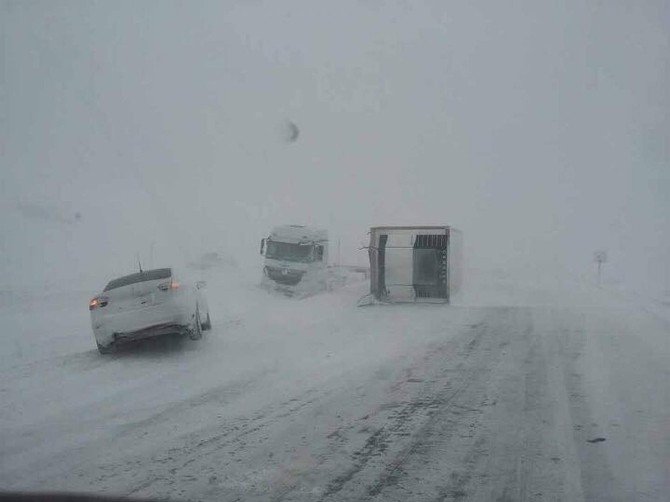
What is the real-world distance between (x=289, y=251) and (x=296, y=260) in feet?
1.78

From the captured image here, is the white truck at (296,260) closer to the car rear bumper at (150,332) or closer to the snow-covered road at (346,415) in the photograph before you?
the snow-covered road at (346,415)

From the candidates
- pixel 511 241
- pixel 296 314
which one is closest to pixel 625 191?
pixel 511 241

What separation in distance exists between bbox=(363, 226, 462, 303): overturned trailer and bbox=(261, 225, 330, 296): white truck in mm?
3561

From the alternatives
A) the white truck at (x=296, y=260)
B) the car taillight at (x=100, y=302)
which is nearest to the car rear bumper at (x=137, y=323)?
the car taillight at (x=100, y=302)

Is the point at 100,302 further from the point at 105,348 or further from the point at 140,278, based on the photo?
the point at 140,278

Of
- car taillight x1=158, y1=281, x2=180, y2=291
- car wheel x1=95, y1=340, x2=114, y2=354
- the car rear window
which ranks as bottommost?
car wheel x1=95, y1=340, x2=114, y2=354

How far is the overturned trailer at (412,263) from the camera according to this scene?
1909cm

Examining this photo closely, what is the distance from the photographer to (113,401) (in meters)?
7.13

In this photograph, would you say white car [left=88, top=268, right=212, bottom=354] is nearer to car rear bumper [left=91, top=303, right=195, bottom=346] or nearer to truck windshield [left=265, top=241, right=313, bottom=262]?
car rear bumper [left=91, top=303, right=195, bottom=346]

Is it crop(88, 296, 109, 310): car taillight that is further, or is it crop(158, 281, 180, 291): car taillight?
crop(158, 281, 180, 291): car taillight

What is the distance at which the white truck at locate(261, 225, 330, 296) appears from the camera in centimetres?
2236

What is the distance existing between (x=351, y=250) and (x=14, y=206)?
3636cm

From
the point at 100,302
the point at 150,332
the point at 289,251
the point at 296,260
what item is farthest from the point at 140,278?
the point at 289,251

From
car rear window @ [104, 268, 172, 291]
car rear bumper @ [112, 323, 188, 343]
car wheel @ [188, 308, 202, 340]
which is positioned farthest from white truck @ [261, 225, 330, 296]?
car rear bumper @ [112, 323, 188, 343]
